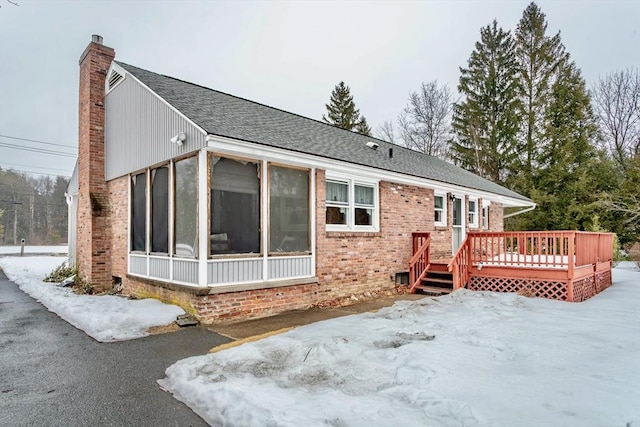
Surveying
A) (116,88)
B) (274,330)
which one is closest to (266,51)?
(116,88)

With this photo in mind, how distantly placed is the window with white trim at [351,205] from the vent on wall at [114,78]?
6.17 m

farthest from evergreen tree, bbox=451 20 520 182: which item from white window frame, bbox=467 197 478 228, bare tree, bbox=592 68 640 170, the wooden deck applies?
the wooden deck

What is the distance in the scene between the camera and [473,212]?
1480cm

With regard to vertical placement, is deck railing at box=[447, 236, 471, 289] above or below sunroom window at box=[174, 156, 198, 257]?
below

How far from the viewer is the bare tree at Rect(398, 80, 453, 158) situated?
3094 centimetres

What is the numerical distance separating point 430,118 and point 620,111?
1304 centimetres

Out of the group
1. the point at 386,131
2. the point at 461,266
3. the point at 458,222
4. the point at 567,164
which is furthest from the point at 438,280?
the point at 386,131

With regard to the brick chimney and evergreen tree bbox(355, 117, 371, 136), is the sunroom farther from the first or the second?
evergreen tree bbox(355, 117, 371, 136)

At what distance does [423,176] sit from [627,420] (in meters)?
8.94

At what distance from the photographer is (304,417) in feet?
9.84

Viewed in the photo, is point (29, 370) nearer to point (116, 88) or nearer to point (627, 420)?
point (627, 420)

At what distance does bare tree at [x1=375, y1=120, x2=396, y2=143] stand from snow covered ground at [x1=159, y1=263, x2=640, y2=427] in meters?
31.0

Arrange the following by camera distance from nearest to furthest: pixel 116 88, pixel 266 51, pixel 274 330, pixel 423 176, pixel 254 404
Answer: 1. pixel 254 404
2. pixel 274 330
3. pixel 116 88
4. pixel 423 176
5. pixel 266 51

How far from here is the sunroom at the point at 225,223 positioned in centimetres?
672
